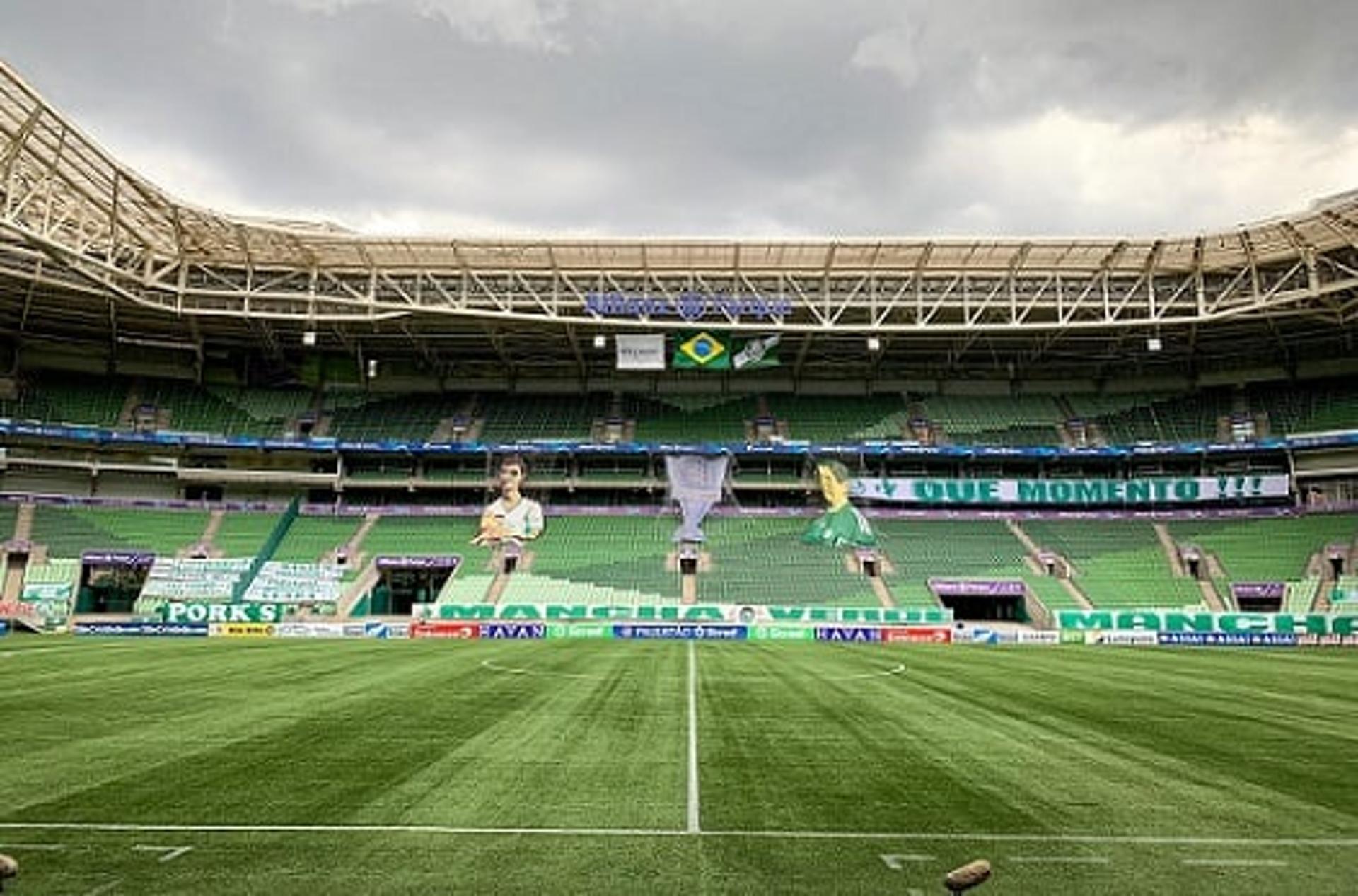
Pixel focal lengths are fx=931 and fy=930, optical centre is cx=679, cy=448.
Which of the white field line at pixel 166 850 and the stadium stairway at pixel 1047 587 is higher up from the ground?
the stadium stairway at pixel 1047 587

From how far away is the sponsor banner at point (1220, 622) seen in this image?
36.2 metres

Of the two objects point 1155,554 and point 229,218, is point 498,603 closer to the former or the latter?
point 229,218

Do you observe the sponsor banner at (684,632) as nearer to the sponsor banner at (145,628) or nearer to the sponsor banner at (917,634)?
the sponsor banner at (917,634)

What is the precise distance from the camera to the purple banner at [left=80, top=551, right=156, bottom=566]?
44875 mm

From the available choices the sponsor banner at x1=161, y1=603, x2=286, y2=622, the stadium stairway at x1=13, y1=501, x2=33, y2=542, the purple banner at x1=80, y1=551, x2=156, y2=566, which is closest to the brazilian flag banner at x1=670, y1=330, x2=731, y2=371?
the sponsor banner at x1=161, y1=603, x2=286, y2=622

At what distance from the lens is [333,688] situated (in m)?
17.0

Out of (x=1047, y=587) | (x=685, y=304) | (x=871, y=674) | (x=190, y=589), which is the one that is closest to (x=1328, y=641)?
(x=1047, y=587)

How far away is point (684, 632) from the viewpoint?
38125mm

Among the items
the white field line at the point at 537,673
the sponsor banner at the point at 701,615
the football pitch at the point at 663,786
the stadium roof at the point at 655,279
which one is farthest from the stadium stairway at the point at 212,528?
the white field line at the point at 537,673

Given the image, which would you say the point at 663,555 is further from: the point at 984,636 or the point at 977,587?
the point at 984,636

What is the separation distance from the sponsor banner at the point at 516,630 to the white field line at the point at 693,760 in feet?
60.4

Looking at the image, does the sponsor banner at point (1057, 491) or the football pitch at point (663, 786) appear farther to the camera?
the sponsor banner at point (1057, 491)

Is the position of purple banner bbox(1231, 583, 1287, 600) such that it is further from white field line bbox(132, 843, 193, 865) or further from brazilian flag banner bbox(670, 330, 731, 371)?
white field line bbox(132, 843, 193, 865)

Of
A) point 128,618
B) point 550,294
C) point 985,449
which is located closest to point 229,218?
point 550,294
